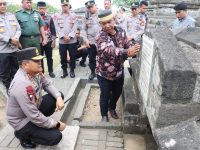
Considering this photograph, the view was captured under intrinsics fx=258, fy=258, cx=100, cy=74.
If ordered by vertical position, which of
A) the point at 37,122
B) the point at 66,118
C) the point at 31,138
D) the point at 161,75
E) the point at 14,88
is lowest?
the point at 66,118

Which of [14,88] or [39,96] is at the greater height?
[14,88]

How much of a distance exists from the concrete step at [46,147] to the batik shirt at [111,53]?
1.02 meters

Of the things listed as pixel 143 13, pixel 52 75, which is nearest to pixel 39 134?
pixel 52 75

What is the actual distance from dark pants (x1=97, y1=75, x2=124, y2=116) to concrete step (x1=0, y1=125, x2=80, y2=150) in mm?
649

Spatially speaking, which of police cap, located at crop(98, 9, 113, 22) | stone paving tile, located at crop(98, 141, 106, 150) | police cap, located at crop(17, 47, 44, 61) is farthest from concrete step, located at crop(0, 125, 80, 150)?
police cap, located at crop(98, 9, 113, 22)

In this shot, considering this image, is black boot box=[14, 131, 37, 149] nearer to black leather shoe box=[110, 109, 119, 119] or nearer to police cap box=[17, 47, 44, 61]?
police cap box=[17, 47, 44, 61]

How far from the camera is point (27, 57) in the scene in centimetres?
330

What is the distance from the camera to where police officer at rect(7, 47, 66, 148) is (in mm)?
3205

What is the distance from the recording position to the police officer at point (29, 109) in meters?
3.21

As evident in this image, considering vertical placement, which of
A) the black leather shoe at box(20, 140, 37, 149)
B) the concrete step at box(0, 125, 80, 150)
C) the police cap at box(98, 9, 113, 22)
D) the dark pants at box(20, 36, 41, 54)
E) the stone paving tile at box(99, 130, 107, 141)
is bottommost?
the stone paving tile at box(99, 130, 107, 141)

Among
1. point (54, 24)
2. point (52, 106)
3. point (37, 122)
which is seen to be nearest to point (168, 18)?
point (54, 24)

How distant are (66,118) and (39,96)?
4.35ft

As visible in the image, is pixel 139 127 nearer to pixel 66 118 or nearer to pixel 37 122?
pixel 66 118

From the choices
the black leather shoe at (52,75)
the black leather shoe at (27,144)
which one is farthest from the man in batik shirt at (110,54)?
the black leather shoe at (52,75)
